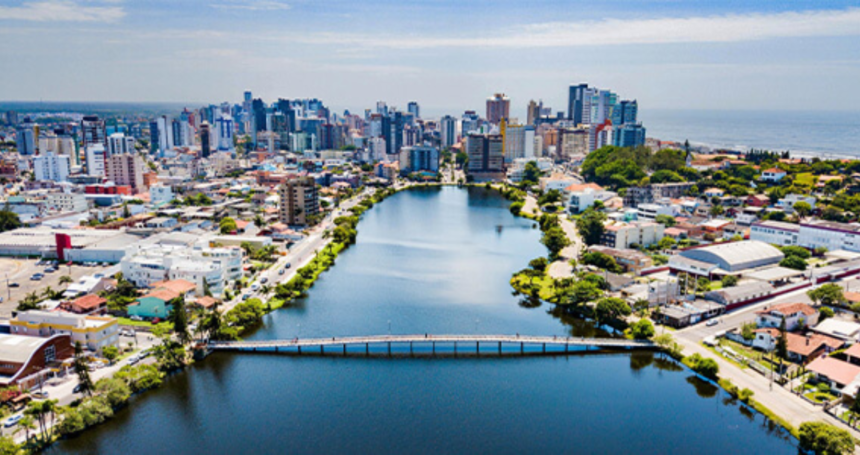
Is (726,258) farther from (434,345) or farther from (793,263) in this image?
(434,345)

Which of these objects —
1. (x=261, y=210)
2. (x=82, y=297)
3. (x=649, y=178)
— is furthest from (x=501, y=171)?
(x=82, y=297)

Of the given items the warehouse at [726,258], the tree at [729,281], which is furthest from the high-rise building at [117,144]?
the tree at [729,281]

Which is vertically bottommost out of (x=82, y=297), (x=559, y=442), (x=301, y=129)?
(x=559, y=442)

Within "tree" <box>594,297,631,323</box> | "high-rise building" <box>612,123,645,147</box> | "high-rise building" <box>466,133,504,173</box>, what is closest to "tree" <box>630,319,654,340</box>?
"tree" <box>594,297,631,323</box>

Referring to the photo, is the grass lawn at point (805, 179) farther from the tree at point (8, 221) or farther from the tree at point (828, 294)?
the tree at point (8, 221)

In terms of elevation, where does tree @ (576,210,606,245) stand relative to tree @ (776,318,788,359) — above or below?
above

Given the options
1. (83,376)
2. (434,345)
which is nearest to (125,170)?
(83,376)

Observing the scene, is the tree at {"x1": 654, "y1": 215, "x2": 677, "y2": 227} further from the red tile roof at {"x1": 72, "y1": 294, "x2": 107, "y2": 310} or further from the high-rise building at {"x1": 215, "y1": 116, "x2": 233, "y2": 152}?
the high-rise building at {"x1": 215, "y1": 116, "x2": 233, "y2": 152}

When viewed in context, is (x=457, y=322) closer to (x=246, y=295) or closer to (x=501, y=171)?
(x=246, y=295)
